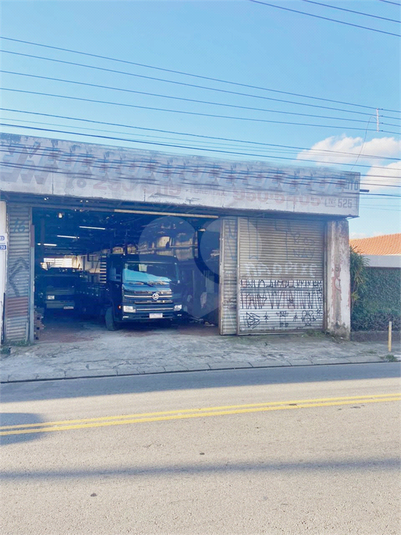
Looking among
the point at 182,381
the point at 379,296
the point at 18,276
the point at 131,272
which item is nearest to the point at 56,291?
the point at 131,272

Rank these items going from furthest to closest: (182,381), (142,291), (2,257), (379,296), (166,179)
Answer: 1. (379,296)
2. (142,291)
3. (166,179)
4. (2,257)
5. (182,381)

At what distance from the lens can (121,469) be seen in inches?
170

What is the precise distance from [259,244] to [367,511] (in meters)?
11.1

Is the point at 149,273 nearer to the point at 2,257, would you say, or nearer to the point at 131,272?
the point at 131,272

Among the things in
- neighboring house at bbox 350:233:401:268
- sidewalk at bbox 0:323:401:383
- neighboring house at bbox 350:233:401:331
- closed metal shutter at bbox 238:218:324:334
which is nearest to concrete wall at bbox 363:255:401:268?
neighboring house at bbox 350:233:401:331

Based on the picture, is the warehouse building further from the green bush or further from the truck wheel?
the truck wheel

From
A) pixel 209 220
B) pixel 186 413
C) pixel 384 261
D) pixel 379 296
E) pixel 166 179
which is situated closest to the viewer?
pixel 186 413

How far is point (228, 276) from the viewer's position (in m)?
14.0

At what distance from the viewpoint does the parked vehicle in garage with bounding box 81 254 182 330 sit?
14.0 meters

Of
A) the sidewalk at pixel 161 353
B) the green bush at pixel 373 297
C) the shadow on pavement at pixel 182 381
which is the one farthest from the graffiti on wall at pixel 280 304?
the shadow on pavement at pixel 182 381

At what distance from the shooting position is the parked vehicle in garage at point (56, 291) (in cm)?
1794

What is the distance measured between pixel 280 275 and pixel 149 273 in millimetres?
4687

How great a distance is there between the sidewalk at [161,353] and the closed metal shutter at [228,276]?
0.57 m

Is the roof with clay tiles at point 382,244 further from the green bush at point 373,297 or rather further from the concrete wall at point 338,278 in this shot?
the concrete wall at point 338,278
